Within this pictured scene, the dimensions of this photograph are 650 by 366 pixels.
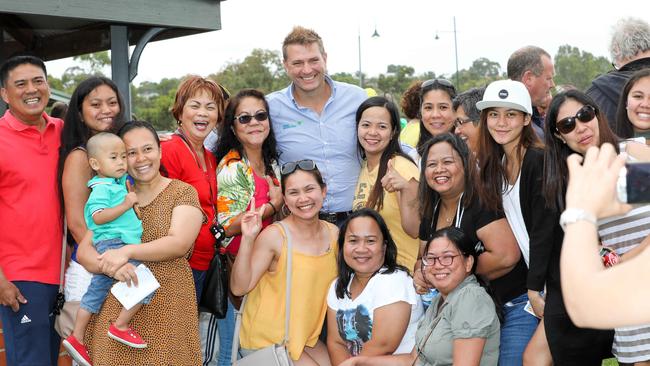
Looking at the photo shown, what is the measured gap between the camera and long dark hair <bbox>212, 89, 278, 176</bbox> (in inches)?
205

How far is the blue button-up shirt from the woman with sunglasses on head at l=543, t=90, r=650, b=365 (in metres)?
1.75

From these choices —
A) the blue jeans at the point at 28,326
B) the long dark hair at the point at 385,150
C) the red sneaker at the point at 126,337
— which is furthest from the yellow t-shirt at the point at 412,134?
the blue jeans at the point at 28,326

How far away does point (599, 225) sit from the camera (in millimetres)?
3852

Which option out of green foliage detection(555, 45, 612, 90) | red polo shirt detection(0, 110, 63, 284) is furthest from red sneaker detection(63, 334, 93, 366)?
green foliage detection(555, 45, 612, 90)

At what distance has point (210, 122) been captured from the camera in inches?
197

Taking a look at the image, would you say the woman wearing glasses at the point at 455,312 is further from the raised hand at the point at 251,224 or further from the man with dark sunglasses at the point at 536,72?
the man with dark sunglasses at the point at 536,72

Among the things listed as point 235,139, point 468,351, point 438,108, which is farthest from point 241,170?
point 468,351

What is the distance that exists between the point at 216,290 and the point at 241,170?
0.82m

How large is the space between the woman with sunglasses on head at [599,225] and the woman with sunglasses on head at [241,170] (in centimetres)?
191

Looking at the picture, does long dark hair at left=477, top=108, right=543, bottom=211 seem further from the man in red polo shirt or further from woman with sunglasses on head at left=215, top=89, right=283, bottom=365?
the man in red polo shirt

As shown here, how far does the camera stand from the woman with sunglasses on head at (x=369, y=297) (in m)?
4.63

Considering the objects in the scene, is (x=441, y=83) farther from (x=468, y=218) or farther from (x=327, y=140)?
(x=468, y=218)

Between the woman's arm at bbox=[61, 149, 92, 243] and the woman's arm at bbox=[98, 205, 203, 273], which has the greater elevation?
the woman's arm at bbox=[61, 149, 92, 243]

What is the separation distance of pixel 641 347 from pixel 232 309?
8.52 ft
